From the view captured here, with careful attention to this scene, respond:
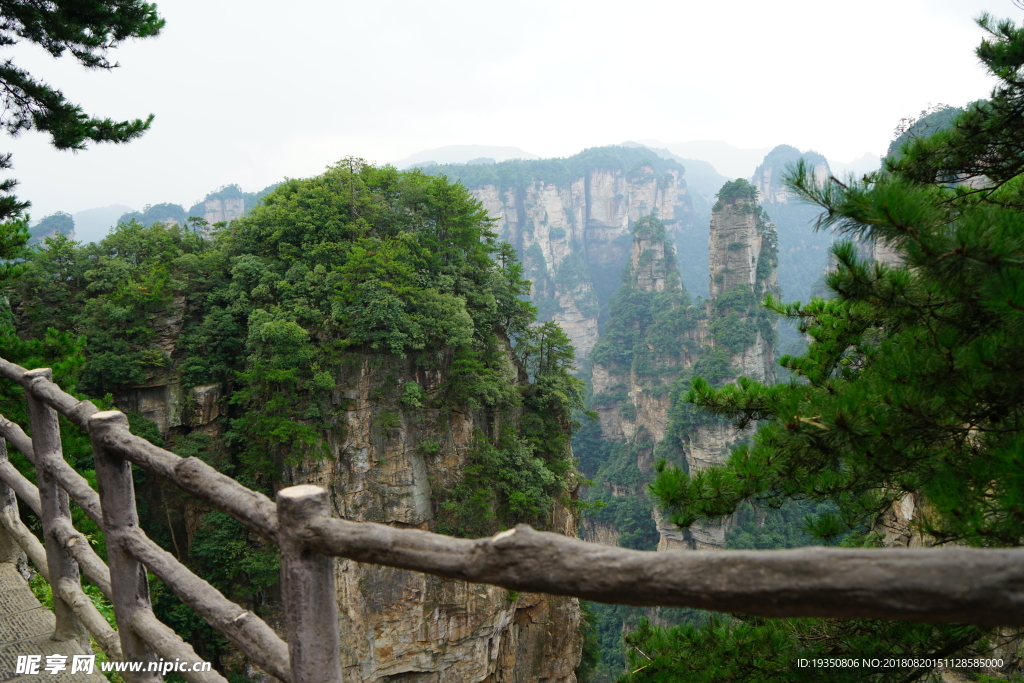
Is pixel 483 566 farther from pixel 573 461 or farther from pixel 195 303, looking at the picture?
pixel 195 303

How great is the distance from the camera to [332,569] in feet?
4.08

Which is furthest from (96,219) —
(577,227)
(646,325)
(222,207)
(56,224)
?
(646,325)

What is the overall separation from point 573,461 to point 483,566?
1347cm

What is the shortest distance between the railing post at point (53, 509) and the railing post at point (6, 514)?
598 millimetres

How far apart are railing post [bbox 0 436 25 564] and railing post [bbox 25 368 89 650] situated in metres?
0.60

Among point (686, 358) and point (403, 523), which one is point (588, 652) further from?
point (686, 358)

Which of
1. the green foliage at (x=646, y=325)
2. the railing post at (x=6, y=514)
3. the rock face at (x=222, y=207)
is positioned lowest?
the green foliage at (x=646, y=325)

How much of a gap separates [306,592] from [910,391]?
103 inches

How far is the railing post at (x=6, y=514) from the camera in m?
2.67

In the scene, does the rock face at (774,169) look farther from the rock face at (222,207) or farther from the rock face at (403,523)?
the rock face at (403,523)

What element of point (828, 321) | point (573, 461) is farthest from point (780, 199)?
point (828, 321)

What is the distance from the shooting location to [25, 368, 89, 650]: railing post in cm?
221

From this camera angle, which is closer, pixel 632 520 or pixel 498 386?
pixel 498 386

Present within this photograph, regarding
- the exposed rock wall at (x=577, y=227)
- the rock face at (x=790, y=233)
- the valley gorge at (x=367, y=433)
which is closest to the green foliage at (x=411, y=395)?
the valley gorge at (x=367, y=433)
